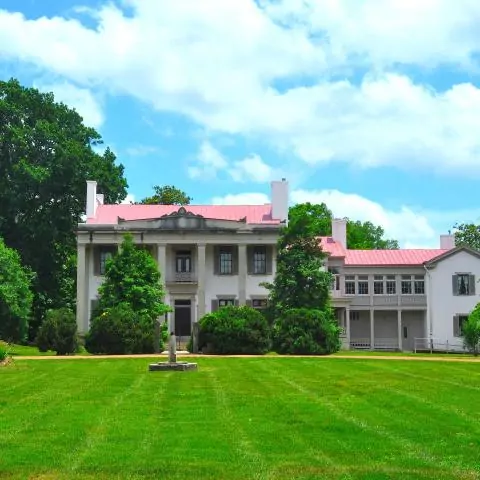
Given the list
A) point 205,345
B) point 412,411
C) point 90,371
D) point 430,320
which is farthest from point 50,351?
point 412,411

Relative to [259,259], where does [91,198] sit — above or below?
above

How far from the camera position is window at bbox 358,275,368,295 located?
2058 inches

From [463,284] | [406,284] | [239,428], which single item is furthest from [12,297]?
[239,428]

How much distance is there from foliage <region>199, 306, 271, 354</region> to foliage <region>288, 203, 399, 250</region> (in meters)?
8.48

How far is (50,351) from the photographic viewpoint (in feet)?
134

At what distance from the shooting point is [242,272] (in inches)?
1929

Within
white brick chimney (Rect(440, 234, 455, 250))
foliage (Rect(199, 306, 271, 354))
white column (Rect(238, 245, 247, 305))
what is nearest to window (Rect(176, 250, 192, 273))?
white column (Rect(238, 245, 247, 305))

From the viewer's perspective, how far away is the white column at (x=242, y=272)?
160 feet

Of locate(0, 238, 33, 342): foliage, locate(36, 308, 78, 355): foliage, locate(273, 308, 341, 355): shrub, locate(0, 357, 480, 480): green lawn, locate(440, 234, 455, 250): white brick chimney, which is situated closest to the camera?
locate(0, 357, 480, 480): green lawn

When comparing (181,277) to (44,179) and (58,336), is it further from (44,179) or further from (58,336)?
(58,336)

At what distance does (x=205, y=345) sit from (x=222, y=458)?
91.0 feet

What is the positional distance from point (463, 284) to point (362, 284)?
653cm

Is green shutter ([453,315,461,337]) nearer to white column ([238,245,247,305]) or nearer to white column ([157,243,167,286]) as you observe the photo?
white column ([238,245,247,305])

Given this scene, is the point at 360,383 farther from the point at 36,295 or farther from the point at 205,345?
the point at 36,295
